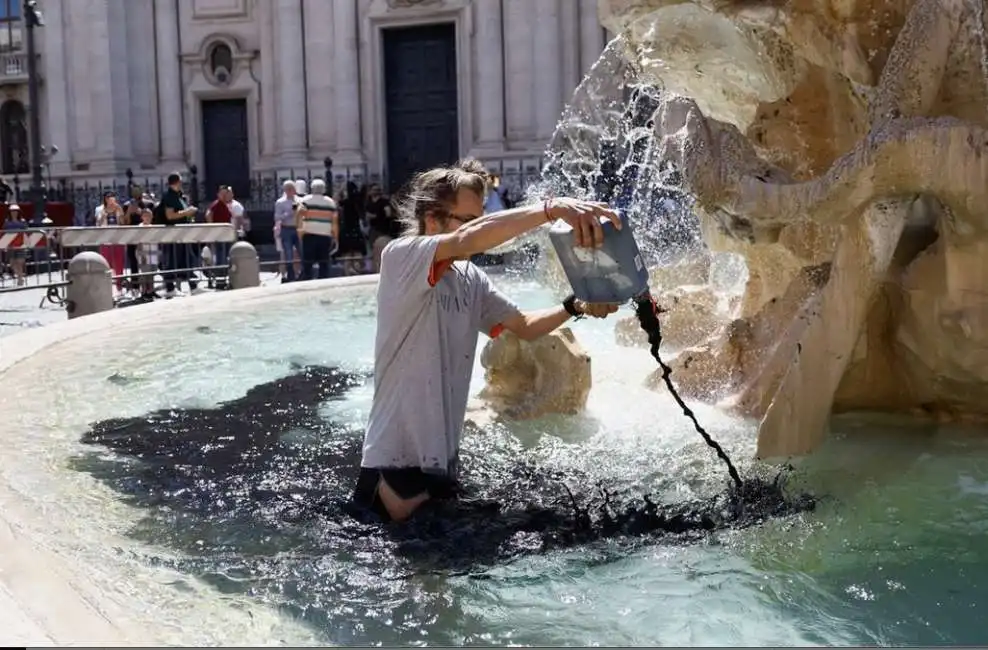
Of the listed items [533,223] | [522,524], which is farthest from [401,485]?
[533,223]

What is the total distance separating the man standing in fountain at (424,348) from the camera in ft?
10.2

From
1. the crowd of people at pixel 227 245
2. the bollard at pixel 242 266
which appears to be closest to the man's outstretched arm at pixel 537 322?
the bollard at pixel 242 266

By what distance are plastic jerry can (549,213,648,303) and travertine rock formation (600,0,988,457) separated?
1219 mm

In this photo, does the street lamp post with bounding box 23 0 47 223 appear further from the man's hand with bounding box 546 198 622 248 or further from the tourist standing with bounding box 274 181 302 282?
the man's hand with bounding box 546 198 622 248

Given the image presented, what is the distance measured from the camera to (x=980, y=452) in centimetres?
404

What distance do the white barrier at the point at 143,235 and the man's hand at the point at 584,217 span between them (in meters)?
10.4

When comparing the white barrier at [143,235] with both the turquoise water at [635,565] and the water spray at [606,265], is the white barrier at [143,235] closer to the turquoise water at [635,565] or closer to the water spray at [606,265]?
the turquoise water at [635,565]

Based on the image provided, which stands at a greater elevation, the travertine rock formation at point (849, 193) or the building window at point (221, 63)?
the building window at point (221, 63)

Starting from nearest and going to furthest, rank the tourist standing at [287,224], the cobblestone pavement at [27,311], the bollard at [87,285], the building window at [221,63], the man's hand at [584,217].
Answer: the man's hand at [584,217], the bollard at [87,285], the cobblestone pavement at [27,311], the tourist standing at [287,224], the building window at [221,63]

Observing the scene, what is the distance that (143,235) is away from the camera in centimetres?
1257

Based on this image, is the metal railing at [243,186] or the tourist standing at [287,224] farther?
the metal railing at [243,186]

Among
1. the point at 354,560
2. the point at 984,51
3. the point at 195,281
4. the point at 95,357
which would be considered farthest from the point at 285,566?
the point at 195,281

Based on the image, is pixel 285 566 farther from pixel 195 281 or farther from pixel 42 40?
pixel 42 40

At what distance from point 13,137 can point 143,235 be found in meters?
17.3
